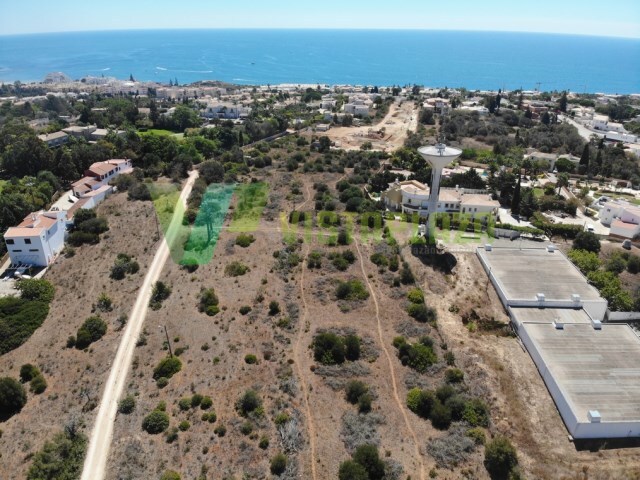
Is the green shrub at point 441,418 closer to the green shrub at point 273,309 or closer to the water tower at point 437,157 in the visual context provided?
the green shrub at point 273,309

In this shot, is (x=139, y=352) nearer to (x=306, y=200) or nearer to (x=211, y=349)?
(x=211, y=349)

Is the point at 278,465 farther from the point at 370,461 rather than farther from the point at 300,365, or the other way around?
the point at 300,365

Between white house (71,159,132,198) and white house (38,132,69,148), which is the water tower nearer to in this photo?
white house (71,159,132,198)

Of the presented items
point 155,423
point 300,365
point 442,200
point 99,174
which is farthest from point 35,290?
point 442,200

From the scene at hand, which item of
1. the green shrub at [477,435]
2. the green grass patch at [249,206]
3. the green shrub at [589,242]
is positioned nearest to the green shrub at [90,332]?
the green grass patch at [249,206]

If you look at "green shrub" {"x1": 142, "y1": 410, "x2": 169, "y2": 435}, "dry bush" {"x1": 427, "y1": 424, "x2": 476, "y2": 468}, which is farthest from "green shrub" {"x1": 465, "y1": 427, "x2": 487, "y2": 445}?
"green shrub" {"x1": 142, "y1": 410, "x2": 169, "y2": 435}

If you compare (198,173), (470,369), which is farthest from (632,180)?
(198,173)
